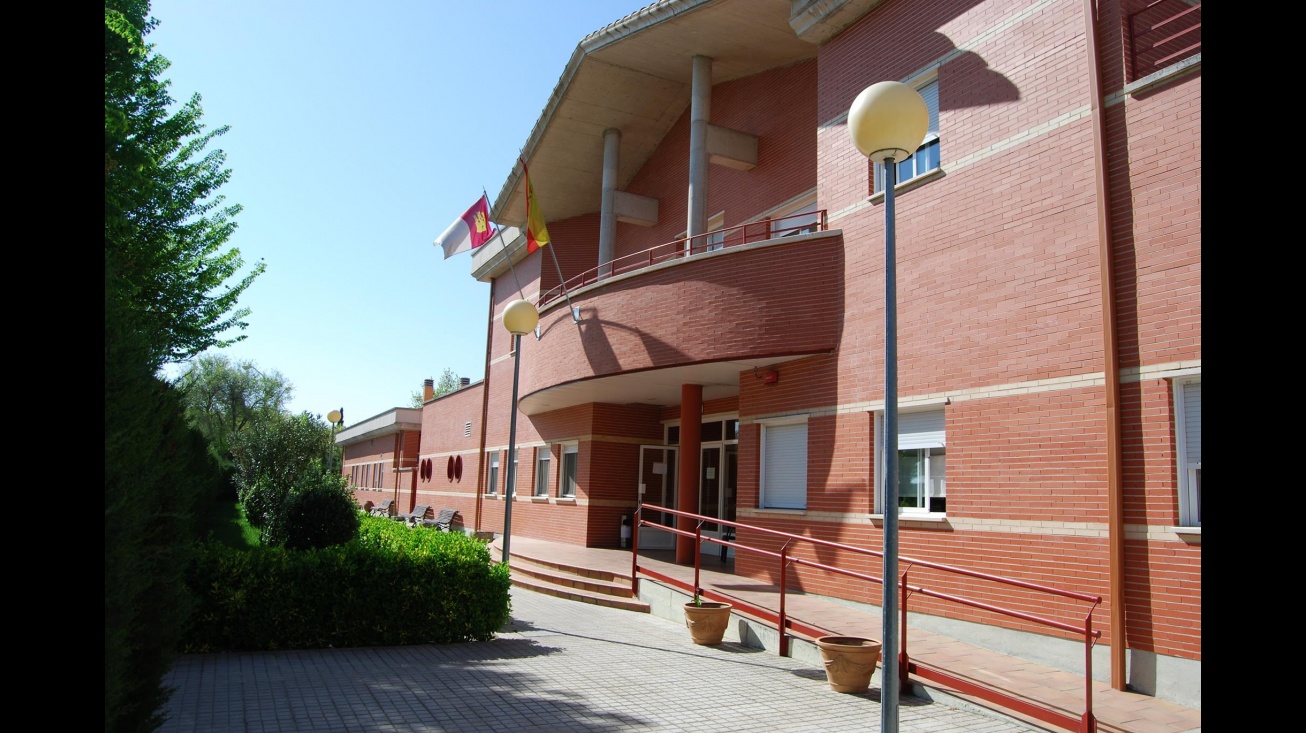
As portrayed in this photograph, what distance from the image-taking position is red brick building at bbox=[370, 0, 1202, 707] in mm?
8016

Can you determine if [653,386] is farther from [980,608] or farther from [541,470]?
[980,608]

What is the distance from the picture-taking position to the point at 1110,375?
26.9ft

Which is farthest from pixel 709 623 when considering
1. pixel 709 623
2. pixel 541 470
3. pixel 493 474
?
pixel 493 474

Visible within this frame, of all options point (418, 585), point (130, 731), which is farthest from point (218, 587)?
point (130, 731)

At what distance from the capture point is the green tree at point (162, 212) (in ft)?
35.5

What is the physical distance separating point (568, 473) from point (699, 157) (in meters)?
8.77

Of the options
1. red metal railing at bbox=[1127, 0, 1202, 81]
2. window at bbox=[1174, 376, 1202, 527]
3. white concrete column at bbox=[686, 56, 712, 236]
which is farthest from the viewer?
white concrete column at bbox=[686, 56, 712, 236]

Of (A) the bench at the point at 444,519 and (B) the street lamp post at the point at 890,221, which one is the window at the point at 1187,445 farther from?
(A) the bench at the point at 444,519

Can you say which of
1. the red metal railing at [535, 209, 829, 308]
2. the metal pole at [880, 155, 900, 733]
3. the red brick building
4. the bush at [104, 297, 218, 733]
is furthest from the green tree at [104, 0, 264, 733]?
the red metal railing at [535, 209, 829, 308]

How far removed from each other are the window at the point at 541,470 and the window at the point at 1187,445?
15995mm

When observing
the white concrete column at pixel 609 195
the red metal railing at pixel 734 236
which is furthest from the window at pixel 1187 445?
the white concrete column at pixel 609 195

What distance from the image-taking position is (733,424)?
1670 cm

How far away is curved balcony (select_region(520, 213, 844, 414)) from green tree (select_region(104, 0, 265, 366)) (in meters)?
6.78

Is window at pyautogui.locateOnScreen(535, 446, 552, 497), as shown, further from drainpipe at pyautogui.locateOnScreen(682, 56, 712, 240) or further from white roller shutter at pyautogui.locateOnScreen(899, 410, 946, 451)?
white roller shutter at pyautogui.locateOnScreen(899, 410, 946, 451)
